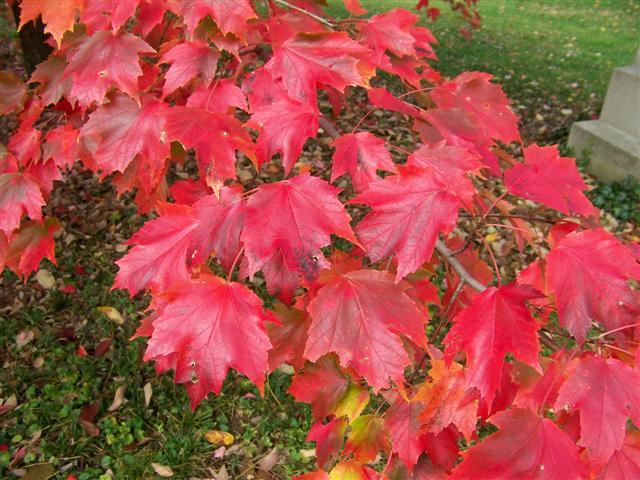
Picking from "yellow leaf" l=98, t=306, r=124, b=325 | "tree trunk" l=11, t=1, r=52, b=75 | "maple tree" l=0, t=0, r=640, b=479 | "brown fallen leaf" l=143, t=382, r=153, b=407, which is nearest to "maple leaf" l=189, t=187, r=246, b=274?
"maple tree" l=0, t=0, r=640, b=479

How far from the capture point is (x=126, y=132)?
1.51m

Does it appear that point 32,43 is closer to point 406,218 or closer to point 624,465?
point 406,218

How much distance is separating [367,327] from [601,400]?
1.45ft

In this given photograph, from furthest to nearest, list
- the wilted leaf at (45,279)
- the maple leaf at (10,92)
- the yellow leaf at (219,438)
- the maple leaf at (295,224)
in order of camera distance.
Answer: the wilted leaf at (45,279), the yellow leaf at (219,438), the maple leaf at (10,92), the maple leaf at (295,224)

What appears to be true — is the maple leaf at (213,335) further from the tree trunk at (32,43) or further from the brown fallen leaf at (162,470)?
the tree trunk at (32,43)

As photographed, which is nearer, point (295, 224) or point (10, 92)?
point (295, 224)

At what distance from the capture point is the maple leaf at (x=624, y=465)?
1020mm

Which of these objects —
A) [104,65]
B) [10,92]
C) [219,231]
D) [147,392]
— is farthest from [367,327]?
[147,392]

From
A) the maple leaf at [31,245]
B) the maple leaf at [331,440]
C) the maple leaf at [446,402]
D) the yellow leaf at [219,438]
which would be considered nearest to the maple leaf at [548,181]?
the maple leaf at [446,402]

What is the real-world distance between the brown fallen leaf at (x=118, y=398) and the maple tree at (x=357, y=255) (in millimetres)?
1206

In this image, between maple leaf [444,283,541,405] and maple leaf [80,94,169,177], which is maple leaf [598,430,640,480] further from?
maple leaf [80,94,169,177]

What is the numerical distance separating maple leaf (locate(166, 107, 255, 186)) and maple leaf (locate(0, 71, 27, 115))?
95 cm

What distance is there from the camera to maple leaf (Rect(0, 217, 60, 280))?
2.00 metres

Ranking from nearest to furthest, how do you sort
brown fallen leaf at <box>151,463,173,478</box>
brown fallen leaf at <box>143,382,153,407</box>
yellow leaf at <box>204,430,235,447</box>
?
brown fallen leaf at <box>151,463,173,478</box> < yellow leaf at <box>204,430,235,447</box> < brown fallen leaf at <box>143,382,153,407</box>
